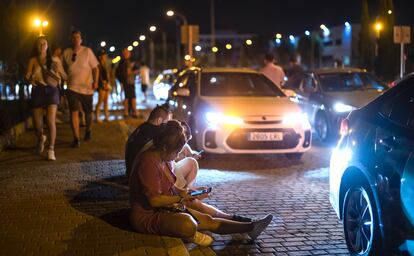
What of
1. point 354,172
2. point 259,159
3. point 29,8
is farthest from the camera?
point 29,8

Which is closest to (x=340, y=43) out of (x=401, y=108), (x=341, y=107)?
(x=341, y=107)

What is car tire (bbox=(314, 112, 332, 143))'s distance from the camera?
38.3ft

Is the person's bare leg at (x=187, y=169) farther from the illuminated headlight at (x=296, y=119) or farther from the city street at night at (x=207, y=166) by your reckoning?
the illuminated headlight at (x=296, y=119)

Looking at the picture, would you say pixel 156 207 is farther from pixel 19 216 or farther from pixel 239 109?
pixel 239 109

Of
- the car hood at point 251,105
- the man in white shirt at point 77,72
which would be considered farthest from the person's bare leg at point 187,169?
→ the man in white shirt at point 77,72

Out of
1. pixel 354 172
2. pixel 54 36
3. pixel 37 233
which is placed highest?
pixel 54 36

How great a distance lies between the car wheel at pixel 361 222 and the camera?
4426mm

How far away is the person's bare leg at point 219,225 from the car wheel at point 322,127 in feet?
21.7

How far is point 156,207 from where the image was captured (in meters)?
5.08

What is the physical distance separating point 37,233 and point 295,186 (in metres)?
3.54

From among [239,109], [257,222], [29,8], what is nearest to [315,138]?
[239,109]

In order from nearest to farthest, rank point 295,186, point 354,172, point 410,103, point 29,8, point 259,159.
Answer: point 410,103
point 354,172
point 295,186
point 259,159
point 29,8

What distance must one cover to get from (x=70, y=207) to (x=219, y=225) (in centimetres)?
198

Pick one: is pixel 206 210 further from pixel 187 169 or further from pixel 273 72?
pixel 273 72
